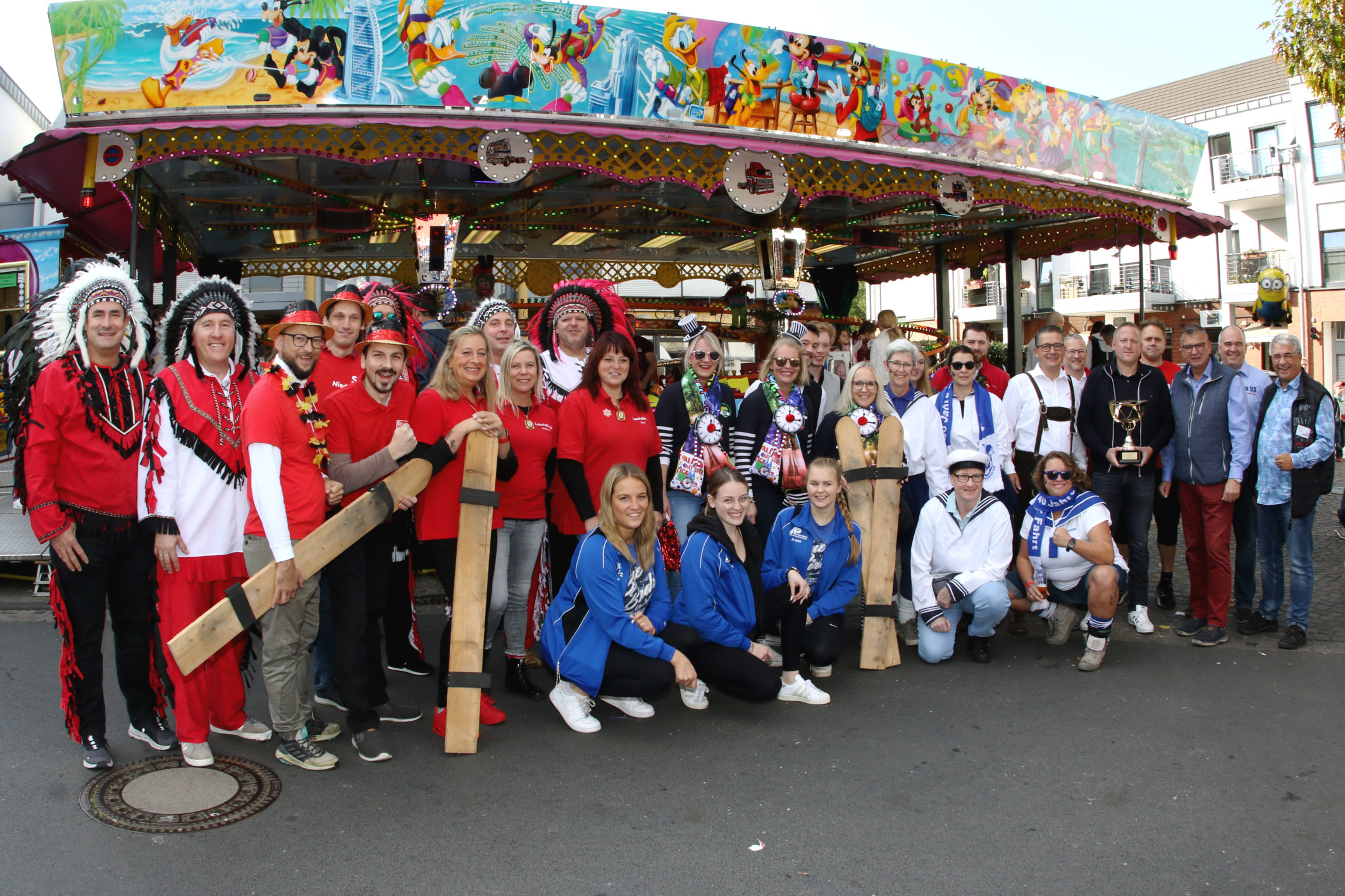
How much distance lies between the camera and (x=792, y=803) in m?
3.43

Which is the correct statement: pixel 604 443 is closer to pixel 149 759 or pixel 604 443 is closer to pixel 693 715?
pixel 693 715

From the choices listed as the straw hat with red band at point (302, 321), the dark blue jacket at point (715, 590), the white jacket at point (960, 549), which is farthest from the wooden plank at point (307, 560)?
the white jacket at point (960, 549)

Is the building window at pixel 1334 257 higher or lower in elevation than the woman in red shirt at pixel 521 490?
higher

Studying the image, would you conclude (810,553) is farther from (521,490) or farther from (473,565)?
(473,565)

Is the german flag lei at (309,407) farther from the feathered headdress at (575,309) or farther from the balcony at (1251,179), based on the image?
the balcony at (1251,179)

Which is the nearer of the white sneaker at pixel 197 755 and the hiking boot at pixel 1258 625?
the white sneaker at pixel 197 755

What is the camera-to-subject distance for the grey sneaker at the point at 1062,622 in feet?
17.6

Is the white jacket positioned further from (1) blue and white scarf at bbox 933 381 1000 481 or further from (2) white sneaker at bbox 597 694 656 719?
(2) white sneaker at bbox 597 694 656 719

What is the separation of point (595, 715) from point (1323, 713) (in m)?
3.34

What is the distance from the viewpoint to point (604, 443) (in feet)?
15.0

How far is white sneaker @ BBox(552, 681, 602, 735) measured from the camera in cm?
414

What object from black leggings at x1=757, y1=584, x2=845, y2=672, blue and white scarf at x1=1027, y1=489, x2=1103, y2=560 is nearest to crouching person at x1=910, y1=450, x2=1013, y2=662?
blue and white scarf at x1=1027, y1=489, x2=1103, y2=560

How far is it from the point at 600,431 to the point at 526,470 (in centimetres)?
43

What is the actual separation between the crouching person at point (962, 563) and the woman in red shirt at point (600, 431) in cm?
158
